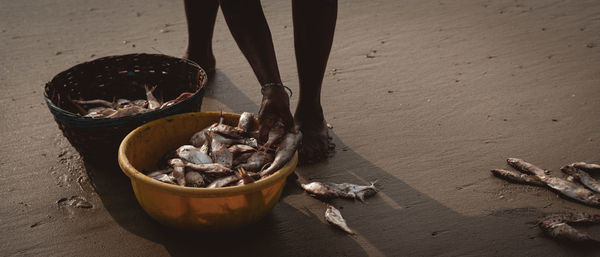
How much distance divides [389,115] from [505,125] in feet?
2.57

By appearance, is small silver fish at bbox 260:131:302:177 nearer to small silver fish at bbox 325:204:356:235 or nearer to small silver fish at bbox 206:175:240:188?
small silver fish at bbox 206:175:240:188

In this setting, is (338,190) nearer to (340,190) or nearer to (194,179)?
(340,190)

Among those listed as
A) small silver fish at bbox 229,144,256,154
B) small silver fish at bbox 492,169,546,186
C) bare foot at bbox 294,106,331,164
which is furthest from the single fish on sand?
small silver fish at bbox 492,169,546,186

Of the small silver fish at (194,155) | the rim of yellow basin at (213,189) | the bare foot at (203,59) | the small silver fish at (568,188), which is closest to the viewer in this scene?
the rim of yellow basin at (213,189)

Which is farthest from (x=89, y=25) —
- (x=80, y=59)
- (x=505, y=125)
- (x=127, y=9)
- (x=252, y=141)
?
(x=505, y=125)

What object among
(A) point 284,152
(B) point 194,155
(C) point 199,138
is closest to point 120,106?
(C) point 199,138

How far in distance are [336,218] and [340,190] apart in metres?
0.25

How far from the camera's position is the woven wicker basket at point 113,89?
2.66 m

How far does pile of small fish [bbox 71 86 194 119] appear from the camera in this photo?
284 centimetres

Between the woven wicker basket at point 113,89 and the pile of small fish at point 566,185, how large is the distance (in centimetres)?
191

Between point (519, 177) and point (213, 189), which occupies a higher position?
point (213, 189)

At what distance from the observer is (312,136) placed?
9.86 ft

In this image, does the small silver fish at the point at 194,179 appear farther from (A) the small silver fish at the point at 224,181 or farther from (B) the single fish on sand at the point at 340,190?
(B) the single fish on sand at the point at 340,190

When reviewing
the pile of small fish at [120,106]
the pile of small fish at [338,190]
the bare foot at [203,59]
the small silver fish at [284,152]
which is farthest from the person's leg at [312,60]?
the bare foot at [203,59]
